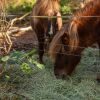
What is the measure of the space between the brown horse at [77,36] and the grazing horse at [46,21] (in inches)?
34.0

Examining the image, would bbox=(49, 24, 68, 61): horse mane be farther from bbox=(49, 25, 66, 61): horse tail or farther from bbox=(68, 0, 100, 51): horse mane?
bbox=(68, 0, 100, 51): horse mane

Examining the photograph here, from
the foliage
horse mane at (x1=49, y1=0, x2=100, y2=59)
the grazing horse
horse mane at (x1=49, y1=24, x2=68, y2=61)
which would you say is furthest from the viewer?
the foliage

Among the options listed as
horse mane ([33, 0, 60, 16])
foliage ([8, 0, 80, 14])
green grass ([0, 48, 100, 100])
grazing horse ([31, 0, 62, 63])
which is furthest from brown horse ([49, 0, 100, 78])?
foliage ([8, 0, 80, 14])

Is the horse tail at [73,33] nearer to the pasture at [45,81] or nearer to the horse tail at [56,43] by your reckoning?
the horse tail at [56,43]

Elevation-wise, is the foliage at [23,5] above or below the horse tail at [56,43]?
below

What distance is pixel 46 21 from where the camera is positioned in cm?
579

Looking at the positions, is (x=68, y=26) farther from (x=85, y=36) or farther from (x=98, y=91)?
(x=98, y=91)

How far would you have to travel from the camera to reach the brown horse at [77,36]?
4.67m

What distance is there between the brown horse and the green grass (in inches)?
11.3

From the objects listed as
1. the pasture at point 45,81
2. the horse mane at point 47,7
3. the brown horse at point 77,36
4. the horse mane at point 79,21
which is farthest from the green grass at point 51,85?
the horse mane at point 47,7

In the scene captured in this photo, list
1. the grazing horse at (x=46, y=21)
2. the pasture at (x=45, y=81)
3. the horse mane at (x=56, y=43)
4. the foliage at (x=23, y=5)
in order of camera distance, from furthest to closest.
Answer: the foliage at (x=23, y=5) → the grazing horse at (x=46, y=21) → the horse mane at (x=56, y=43) → the pasture at (x=45, y=81)

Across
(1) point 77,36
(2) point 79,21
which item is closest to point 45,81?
(1) point 77,36

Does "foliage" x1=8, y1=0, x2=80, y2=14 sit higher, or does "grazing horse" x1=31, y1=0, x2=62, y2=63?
"grazing horse" x1=31, y1=0, x2=62, y2=63

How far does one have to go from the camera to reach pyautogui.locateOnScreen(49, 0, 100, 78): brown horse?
184 inches
